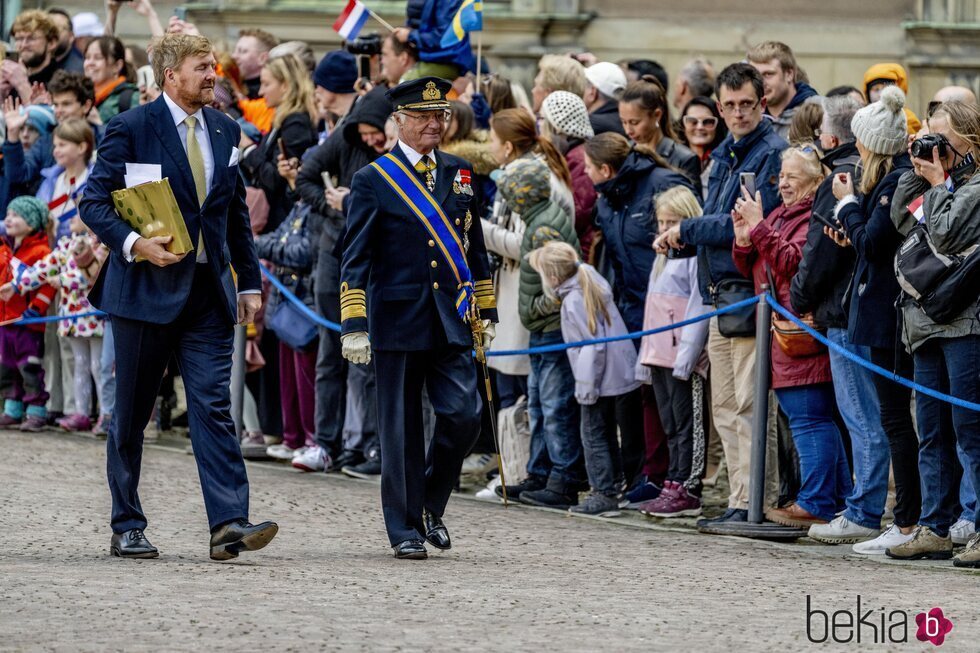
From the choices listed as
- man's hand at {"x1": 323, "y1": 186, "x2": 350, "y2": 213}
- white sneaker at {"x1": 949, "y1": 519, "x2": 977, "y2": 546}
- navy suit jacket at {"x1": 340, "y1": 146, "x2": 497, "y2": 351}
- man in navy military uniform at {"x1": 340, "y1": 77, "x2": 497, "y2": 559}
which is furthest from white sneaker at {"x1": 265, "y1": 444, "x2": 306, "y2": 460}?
white sneaker at {"x1": 949, "y1": 519, "x2": 977, "y2": 546}

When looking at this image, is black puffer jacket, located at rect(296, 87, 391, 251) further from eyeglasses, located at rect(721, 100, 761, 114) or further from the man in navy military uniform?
the man in navy military uniform

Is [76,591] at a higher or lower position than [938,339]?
lower

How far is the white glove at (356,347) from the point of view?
827cm

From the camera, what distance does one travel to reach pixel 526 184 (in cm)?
1047

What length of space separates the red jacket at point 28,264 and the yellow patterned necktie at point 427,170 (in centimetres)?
524

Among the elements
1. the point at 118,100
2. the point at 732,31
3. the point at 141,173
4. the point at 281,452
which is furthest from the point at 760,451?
the point at 732,31

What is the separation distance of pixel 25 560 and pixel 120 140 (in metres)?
1.78

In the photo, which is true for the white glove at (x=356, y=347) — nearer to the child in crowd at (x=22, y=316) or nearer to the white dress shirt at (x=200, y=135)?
the white dress shirt at (x=200, y=135)

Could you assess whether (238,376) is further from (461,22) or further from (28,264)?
(461,22)

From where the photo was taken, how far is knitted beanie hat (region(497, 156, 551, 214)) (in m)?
10.5

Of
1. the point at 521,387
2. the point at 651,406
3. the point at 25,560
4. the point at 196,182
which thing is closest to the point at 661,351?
the point at 651,406

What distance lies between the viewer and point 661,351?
1015cm

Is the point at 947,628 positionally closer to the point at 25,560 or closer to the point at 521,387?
the point at 25,560

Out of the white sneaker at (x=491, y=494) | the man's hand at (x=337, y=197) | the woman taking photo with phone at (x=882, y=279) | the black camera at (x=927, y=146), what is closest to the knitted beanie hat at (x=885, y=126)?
the woman taking photo with phone at (x=882, y=279)
